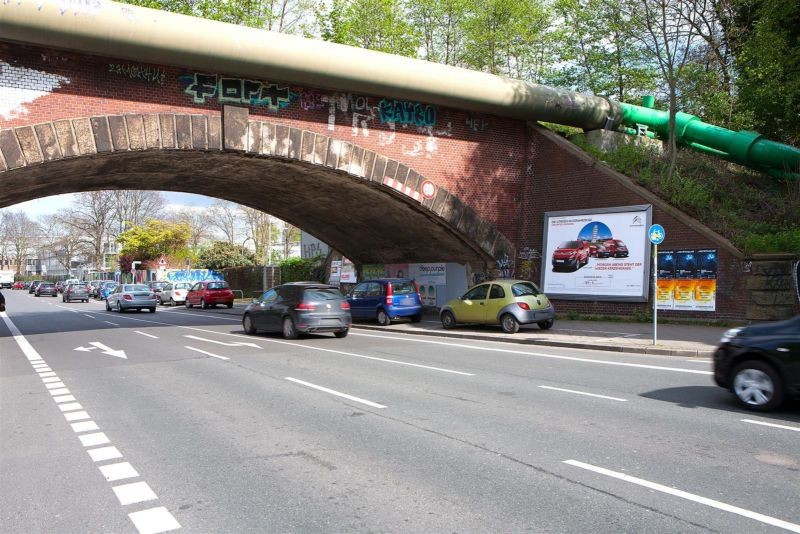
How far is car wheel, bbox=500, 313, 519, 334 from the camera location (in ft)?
57.8

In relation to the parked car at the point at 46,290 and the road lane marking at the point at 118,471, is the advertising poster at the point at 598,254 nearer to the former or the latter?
the road lane marking at the point at 118,471

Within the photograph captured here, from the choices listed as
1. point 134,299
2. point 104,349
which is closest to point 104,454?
point 104,349

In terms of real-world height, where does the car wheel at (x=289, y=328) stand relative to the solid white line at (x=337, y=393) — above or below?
above

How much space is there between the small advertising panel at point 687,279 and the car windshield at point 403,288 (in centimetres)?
849

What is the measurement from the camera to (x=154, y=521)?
4309mm

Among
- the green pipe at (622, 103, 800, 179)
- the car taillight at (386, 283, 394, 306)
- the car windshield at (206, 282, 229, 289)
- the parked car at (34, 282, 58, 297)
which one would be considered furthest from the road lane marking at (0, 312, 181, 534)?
the parked car at (34, 282, 58, 297)

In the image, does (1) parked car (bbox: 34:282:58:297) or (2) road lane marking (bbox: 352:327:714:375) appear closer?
(2) road lane marking (bbox: 352:327:714:375)

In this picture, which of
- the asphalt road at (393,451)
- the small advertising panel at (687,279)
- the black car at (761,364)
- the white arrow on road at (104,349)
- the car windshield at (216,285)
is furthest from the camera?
the car windshield at (216,285)

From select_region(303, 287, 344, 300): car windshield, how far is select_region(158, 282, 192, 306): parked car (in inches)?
1002

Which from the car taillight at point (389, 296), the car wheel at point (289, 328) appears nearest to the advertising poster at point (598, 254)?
the car taillight at point (389, 296)

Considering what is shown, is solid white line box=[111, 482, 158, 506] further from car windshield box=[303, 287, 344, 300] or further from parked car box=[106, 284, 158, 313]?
parked car box=[106, 284, 158, 313]

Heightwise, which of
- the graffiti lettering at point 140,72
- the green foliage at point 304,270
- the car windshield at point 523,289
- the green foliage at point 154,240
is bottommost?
the car windshield at point 523,289

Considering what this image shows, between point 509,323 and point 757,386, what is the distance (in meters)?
10.2

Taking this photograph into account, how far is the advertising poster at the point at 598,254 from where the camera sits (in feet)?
64.6
